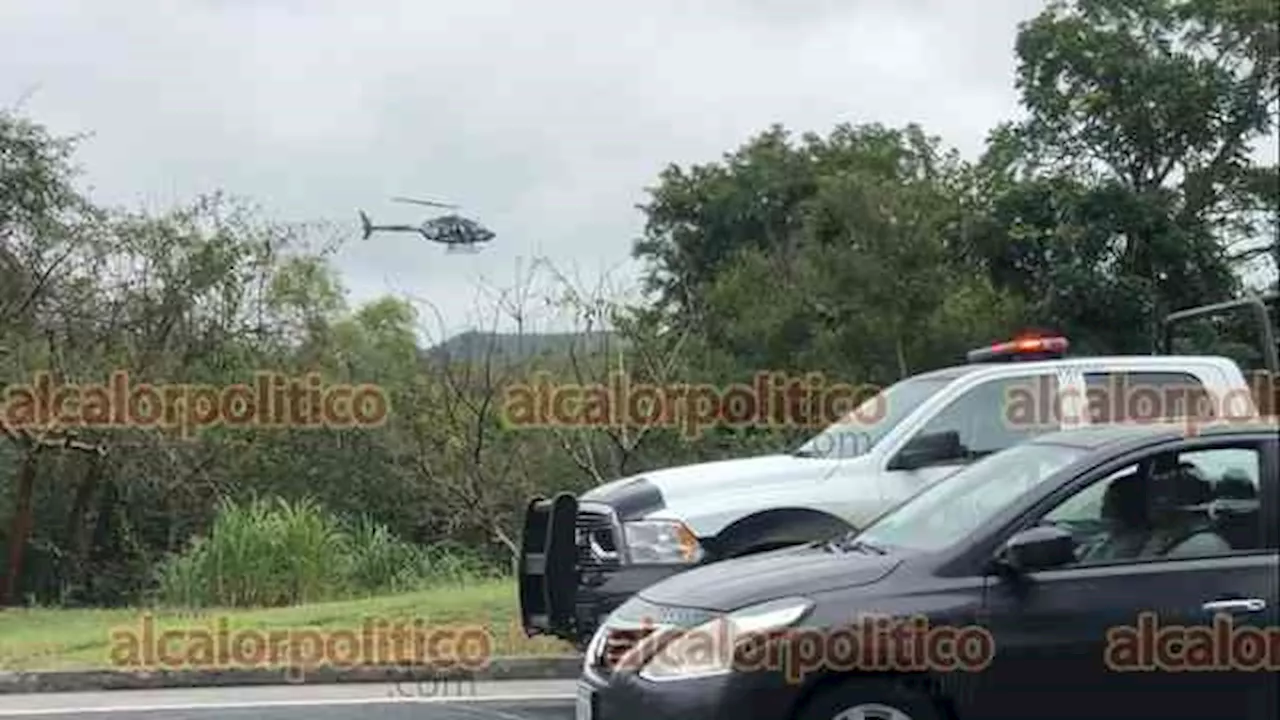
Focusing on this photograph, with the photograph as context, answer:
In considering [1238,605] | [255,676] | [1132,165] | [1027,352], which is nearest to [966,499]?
[1238,605]

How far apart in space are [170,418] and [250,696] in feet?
34.5

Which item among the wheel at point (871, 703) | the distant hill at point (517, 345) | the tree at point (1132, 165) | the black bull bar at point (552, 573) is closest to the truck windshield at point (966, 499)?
the wheel at point (871, 703)

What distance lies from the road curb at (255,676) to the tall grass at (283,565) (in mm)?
5155

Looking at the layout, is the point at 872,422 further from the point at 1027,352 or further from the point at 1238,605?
the point at 1238,605

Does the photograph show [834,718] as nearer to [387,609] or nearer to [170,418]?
[387,609]

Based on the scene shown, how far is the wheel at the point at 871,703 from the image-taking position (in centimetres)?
637

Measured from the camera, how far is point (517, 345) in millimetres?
20422

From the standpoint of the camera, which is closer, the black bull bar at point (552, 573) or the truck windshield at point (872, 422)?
the black bull bar at point (552, 573)

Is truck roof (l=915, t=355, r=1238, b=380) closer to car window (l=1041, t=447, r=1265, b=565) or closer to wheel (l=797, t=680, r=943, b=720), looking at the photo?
car window (l=1041, t=447, r=1265, b=565)

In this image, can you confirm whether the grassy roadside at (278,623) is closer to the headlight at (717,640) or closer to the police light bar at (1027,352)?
the police light bar at (1027,352)

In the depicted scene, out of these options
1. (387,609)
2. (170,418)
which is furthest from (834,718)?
(170,418)

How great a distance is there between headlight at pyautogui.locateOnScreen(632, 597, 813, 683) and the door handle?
4.82 ft

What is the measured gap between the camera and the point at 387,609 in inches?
539

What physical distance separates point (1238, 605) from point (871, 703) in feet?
4.56
